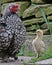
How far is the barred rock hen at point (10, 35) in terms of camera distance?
20.8 feet

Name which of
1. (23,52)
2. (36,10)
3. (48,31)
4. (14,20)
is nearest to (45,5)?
(36,10)

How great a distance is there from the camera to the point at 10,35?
6332mm

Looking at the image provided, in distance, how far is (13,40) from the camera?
6.41 m

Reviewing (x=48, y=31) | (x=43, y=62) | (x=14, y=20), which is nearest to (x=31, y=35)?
(x=48, y=31)

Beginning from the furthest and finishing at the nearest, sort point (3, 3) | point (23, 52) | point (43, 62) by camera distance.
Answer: point (3, 3), point (23, 52), point (43, 62)

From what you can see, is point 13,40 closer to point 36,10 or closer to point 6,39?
point 6,39

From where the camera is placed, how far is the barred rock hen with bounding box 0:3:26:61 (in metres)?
6.34

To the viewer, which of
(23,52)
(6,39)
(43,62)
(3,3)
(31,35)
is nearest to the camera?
(43,62)

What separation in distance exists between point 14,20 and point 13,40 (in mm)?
377

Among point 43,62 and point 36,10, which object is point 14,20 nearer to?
point 43,62

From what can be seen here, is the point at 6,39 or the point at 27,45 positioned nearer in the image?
the point at 6,39

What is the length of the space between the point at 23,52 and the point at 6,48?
2545 millimetres

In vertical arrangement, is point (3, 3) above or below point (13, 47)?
above

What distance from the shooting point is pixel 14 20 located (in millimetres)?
6520
